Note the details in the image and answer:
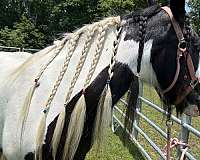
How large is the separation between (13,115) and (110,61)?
2.25 ft

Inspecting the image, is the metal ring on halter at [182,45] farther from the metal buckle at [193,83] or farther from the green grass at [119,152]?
the green grass at [119,152]

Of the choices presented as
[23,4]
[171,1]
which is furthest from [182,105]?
[23,4]

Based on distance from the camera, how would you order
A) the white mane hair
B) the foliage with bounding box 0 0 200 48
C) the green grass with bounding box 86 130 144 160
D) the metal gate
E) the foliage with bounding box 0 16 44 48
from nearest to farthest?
the white mane hair, the metal gate, the green grass with bounding box 86 130 144 160, the foliage with bounding box 0 16 44 48, the foliage with bounding box 0 0 200 48

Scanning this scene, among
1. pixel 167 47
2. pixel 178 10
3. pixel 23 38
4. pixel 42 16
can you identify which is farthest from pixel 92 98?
pixel 42 16

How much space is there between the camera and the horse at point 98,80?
8.47 feet

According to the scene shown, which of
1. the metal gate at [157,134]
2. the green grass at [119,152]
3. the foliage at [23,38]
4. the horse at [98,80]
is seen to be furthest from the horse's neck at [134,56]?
the foliage at [23,38]

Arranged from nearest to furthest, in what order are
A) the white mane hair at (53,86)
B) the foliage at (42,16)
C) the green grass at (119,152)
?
the white mane hair at (53,86), the green grass at (119,152), the foliage at (42,16)

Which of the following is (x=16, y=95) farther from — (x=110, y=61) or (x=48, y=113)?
(x=110, y=61)

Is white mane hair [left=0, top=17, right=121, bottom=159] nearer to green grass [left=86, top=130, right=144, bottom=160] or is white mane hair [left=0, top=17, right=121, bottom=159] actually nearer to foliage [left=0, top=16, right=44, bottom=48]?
green grass [left=86, top=130, right=144, bottom=160]

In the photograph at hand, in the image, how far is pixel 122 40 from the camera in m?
2.64

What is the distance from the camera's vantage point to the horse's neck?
2605 mm

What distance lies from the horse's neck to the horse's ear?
0.67 feet

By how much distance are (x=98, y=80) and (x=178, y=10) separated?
0.61m

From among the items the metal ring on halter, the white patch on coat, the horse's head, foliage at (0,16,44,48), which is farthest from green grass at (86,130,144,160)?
foliage at (0,16,44,48)
